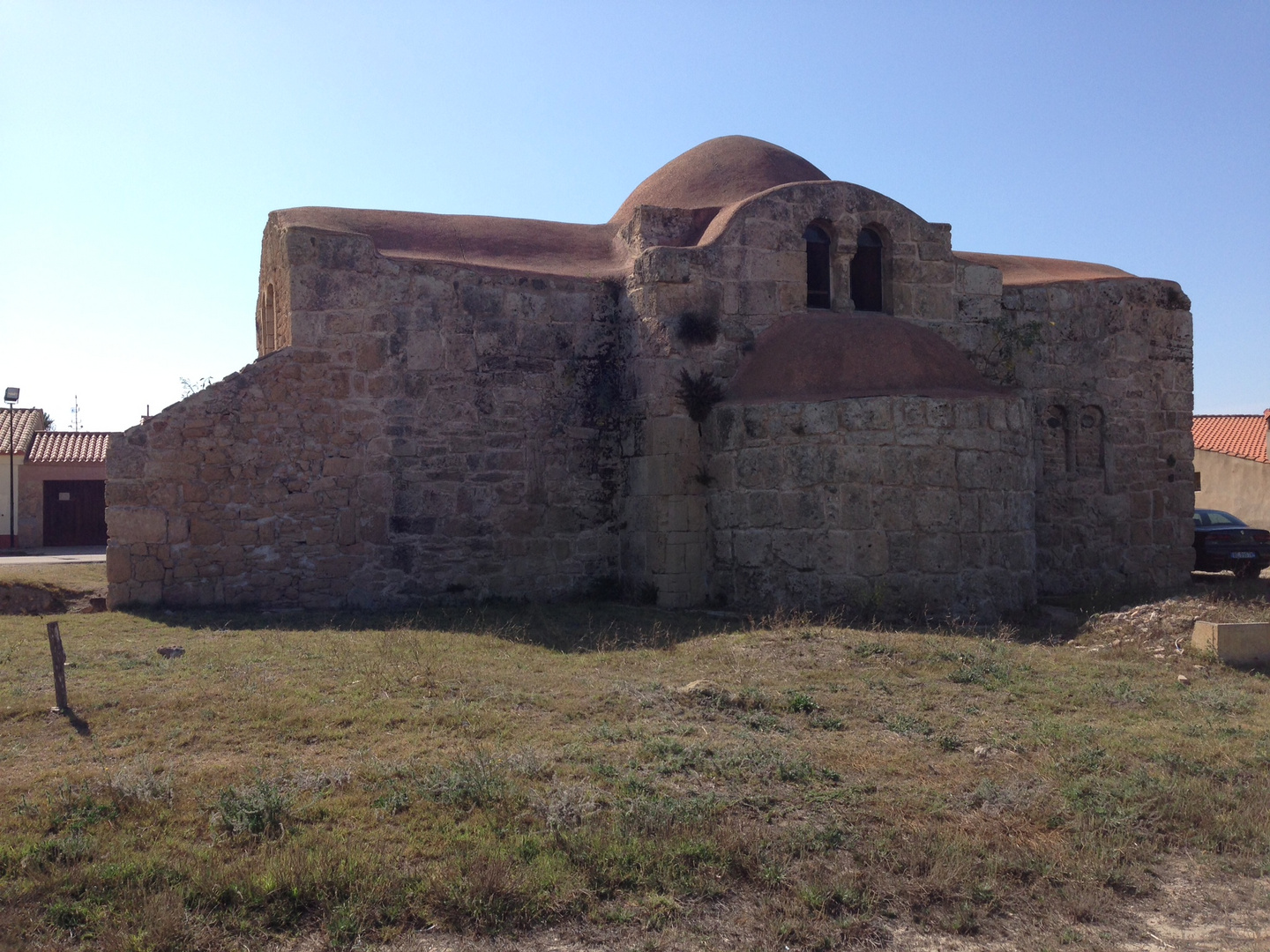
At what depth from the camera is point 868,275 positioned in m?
12.1

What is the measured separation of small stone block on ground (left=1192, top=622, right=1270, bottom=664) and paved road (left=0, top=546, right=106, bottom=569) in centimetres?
1625

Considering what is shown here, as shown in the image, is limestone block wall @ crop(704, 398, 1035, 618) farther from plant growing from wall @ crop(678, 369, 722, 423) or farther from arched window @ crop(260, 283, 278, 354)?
arched window @ crop(260, 283, 278, 354)

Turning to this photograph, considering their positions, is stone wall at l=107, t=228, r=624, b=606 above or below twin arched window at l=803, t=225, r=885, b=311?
below

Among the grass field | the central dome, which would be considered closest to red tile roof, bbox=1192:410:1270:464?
the central dome

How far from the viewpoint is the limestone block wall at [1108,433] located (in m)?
12.6

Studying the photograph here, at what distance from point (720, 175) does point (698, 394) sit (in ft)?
11.3

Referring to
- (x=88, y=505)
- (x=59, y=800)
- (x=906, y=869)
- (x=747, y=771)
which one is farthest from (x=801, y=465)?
(x=88, y=505)

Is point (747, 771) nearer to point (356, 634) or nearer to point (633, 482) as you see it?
point (356, 634)

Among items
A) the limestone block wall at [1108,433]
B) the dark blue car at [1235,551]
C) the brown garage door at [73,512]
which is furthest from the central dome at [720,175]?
the brown garage door at [73,512]

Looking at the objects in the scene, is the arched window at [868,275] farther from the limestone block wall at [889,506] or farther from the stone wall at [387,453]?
the stone wall at [387,453]

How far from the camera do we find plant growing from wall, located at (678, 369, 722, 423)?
1120cm

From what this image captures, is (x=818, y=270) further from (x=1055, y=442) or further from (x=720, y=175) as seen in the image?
(x=1055, y=442)

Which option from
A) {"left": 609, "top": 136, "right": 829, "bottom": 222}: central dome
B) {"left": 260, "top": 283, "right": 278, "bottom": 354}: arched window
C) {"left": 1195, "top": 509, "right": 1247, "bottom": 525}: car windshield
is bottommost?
{"left": 1195, "top": 509, "right": 1247, "bottom": 525}: car windshield

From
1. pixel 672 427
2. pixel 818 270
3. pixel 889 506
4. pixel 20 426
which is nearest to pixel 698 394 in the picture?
pixel 672 427
